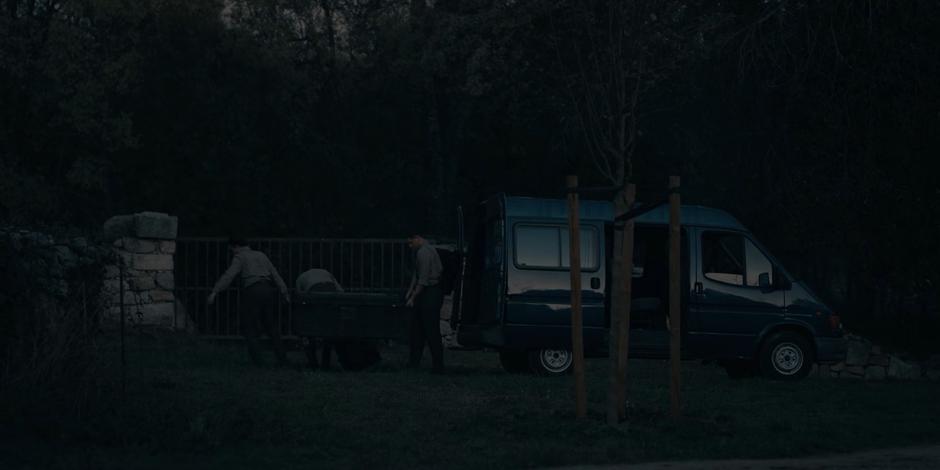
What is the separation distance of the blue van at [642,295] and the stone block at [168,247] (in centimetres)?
531

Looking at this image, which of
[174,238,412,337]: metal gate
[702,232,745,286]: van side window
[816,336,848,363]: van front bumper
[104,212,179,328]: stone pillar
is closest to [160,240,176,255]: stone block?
[104,212,179,328]: stone pillar

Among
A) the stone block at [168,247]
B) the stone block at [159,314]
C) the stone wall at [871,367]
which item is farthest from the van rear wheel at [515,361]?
the stone block at [168,247]

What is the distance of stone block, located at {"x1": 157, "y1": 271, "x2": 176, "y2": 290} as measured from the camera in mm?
21578

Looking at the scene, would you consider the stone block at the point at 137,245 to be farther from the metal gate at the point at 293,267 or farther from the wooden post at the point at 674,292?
the wooden post at the point at 674,292

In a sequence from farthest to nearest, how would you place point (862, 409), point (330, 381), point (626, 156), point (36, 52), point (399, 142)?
point (399, 142) → point (36, 52) → point (626, 156) → point (330, 381) → point (862, 409)

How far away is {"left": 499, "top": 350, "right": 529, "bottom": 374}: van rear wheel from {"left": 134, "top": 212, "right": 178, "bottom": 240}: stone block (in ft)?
18.8

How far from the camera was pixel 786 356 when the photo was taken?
18516mm

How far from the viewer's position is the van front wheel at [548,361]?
1780cm

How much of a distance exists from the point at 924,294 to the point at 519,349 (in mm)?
8381

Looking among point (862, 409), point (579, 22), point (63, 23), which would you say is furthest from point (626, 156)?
point (862, 409)

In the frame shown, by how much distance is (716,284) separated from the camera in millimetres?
18188

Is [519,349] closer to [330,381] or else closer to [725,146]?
[330,381]

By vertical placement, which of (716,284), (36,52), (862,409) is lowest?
(862,409)

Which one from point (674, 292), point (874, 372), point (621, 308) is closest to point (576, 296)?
point (621, 308)
